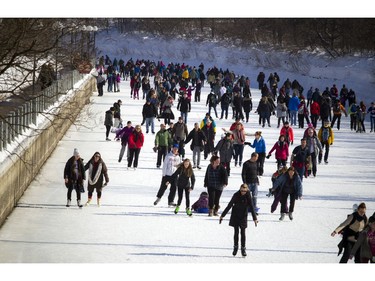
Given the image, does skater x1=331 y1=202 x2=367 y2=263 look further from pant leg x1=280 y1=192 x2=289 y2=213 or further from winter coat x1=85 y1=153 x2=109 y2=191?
winter coat x1=85 y1=153 x2=109 y2=191

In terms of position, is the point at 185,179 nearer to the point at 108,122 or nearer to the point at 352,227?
the point at 352,227

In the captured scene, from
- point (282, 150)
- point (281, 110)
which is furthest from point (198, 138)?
point (281, 110)

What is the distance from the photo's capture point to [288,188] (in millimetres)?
17922

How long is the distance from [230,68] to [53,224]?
24.8 meters

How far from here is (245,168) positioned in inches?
714

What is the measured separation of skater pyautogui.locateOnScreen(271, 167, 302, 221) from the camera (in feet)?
58.7

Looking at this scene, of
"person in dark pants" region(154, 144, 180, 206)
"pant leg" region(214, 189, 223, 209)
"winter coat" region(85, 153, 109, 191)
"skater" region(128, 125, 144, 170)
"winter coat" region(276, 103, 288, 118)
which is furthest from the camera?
"winter coat" region(276, 103, 288, 118)

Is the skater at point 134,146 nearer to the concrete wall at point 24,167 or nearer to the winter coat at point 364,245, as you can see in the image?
the concrete wall at point 24,167

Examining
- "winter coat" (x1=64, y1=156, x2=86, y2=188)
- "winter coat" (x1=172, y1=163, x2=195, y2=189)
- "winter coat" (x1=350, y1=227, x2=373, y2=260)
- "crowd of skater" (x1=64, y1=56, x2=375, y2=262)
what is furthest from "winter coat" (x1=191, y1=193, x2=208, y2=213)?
"winter coat" (x1=350, y1=227, x2=373, y2=260)

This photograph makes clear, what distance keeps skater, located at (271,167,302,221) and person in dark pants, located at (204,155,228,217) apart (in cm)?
82

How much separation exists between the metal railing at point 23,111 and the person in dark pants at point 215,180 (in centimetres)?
243

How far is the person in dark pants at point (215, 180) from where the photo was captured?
57.7ft
